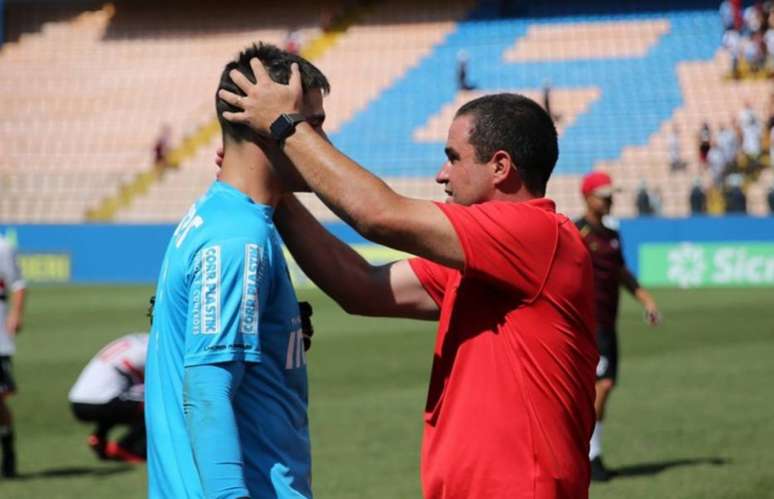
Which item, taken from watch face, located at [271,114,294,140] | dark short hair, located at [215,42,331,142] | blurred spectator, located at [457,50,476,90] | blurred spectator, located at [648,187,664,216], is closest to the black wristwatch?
watch face, located at [271,114,294,140]

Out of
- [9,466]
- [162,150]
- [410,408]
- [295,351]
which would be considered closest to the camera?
[295,351]

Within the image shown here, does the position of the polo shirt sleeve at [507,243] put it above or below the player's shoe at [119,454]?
above

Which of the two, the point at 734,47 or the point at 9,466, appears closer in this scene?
the point at 9,466

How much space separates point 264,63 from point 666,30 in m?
39.8

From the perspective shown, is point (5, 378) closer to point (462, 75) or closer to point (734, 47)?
point (462, 75)

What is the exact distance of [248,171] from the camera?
147 inches

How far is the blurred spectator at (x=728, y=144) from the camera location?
109 ft

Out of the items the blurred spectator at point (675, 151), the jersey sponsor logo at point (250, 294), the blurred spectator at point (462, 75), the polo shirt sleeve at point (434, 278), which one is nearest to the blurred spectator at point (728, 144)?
the blurred spectator at point (675, 151)

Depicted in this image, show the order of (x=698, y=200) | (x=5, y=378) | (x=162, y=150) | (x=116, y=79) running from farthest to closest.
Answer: (x=116, y=79) → (x=162, y=150) → (x=698, y=200) → (x=5, y=378)

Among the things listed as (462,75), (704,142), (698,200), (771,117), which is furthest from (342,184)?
(462,75)

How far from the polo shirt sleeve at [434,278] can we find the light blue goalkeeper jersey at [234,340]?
733mm

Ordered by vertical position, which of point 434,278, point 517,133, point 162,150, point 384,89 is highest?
point 517,133

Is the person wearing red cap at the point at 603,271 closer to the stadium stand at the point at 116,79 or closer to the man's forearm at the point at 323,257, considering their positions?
the man's forearm at the point at 323,257

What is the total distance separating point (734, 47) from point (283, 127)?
37.1 m
